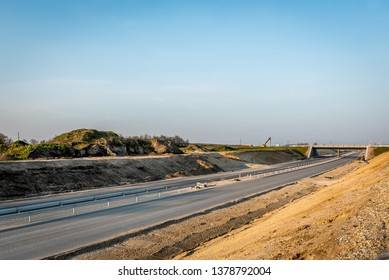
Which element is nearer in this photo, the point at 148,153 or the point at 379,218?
the point at 379,218

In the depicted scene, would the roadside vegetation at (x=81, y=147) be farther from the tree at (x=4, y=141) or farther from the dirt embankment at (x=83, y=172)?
the dirt embankment at (x=83, y=172)

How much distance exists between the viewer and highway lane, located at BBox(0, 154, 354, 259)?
52.2 feet

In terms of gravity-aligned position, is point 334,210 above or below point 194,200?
above

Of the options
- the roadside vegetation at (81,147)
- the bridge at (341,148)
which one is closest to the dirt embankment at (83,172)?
the roadside vegetation at (81,147)

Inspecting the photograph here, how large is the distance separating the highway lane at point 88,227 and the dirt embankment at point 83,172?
15356 mm

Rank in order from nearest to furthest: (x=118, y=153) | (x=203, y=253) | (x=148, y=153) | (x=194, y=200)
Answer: (x=203, y=253) < (x=194, y=200) < (x=118, y=153) < (x=148, y=153)

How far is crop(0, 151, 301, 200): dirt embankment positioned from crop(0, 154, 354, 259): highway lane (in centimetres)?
1536

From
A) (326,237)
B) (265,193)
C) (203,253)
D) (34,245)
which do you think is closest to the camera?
(326,237)

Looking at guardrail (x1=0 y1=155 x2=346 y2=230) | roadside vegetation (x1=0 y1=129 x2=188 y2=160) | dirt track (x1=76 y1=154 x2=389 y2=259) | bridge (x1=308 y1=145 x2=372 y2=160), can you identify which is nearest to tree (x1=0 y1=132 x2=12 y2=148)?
roadside vegetation (x1=0 y1=129 x2=188 y2=160)

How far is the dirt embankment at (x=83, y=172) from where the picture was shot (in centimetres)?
3794

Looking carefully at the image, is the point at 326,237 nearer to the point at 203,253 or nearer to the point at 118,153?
the point at 203,253

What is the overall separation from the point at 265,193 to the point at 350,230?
25.2m
